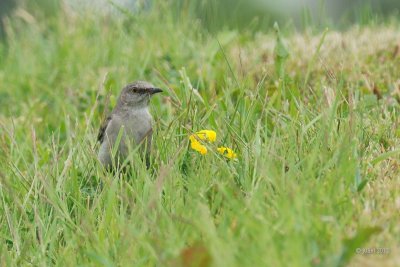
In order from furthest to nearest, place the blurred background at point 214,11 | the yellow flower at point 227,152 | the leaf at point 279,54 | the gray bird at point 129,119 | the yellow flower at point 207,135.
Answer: the blurred background at point 214,11 < the leaf at point 279,54 < the gray bird at point 129,119 < the yellow flower at point 207,135 < the yellow flower at point 227,152

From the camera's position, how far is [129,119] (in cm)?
639

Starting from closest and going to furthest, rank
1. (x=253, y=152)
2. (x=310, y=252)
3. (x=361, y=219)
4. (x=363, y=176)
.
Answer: (x=310, y=252) < (x=361, y=219) < (x=363, y=176) < (x=253, y=152)

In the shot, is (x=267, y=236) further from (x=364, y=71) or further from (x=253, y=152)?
(x=364, y=71)

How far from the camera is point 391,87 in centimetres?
660

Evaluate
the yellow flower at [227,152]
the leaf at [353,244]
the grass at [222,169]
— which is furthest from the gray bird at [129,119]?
the leaf at [353,244]

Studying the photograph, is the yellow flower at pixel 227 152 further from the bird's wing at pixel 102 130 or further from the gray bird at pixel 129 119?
the bird's wing at pixel 102 130

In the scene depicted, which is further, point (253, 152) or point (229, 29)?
point (229, 29)

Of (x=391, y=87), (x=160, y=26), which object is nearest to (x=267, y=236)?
(x=391, y=87)

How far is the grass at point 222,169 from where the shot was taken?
3715mm

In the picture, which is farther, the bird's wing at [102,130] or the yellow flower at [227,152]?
the bird's wing at [102,130]

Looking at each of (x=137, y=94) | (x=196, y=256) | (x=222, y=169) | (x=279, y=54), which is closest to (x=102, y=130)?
(x=137, y=94)

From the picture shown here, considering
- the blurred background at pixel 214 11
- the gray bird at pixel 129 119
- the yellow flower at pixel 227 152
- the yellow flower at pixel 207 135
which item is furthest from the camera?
the blurred background at pixel 214 11

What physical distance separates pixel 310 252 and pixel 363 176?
1006 mm

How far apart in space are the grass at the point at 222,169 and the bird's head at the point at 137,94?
0.27 meters
